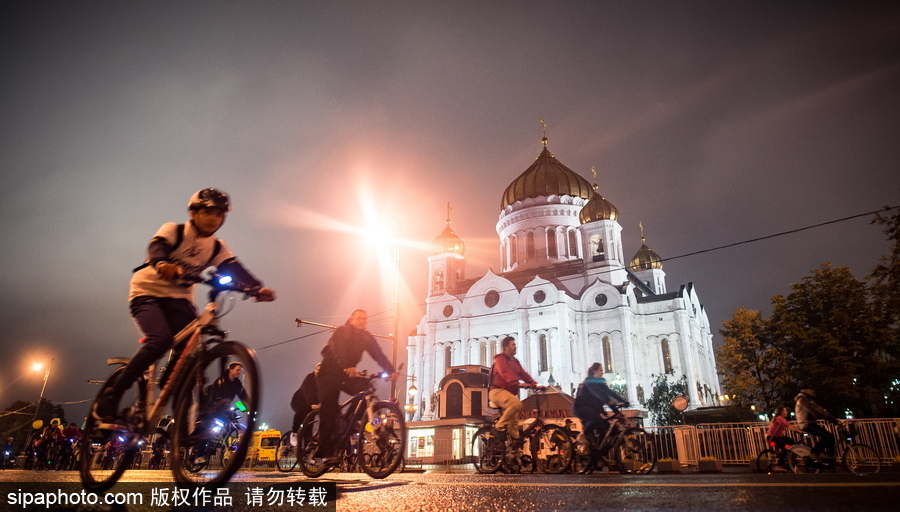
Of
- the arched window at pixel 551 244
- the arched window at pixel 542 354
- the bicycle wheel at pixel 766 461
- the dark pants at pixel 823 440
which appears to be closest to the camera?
the dark pants at pixel 823 440

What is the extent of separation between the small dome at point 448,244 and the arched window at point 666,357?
2180cm

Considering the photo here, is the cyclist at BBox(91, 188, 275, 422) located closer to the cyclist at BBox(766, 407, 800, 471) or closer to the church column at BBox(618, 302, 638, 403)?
the cyclist at BBox(766, 407, 800, 471)

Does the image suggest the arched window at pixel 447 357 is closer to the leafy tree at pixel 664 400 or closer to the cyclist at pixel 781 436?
the leafy tree at pixel 664 400

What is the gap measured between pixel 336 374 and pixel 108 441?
1.92 meters

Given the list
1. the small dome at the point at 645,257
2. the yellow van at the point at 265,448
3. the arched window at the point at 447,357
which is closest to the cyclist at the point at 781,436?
the yellow van at the point at 265,448

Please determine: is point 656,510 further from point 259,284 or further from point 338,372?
point 338,372

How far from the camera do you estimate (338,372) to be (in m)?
4.66

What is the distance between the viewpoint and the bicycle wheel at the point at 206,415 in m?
2.68

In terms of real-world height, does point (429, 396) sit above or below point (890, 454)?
above

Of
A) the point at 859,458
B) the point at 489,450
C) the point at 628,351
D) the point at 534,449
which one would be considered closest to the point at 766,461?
the point at 859,458

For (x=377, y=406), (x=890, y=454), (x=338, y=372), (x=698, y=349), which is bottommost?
(x=890, y=454)

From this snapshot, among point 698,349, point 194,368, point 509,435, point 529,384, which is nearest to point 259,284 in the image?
point 194,368

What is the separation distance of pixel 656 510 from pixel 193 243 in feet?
9.65

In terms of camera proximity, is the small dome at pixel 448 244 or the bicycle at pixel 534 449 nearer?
the bicycle at pixel 534 449
